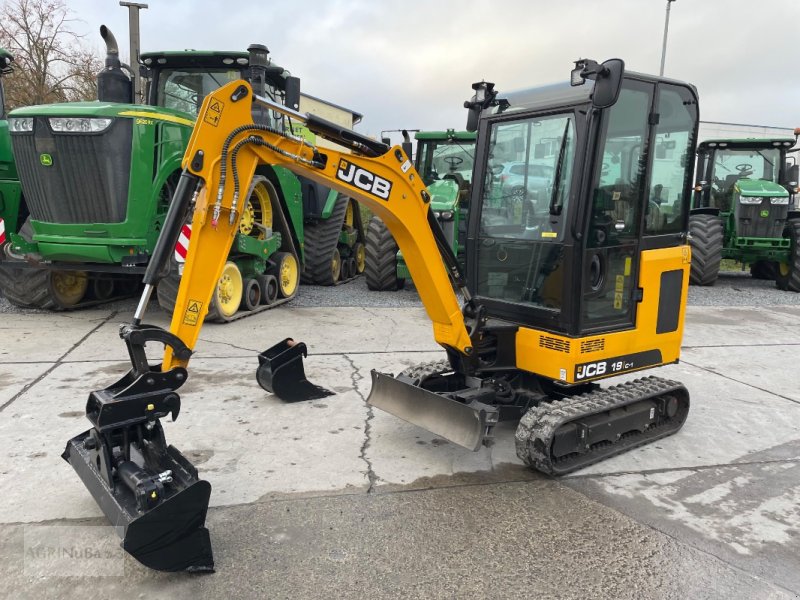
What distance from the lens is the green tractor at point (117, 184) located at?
6855mm

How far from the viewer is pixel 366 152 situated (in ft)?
12.2

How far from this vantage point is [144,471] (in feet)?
9.48

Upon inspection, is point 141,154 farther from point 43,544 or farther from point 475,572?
point 475,572

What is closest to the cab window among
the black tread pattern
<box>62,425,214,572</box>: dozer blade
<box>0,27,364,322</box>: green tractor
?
<box>62,425,214,572</box>: dozer blade

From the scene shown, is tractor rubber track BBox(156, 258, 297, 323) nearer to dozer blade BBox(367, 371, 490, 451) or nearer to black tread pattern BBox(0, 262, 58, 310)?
black tread pattern BBox(0, 262, 58, 310)

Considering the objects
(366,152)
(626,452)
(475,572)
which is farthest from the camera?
(626,452)

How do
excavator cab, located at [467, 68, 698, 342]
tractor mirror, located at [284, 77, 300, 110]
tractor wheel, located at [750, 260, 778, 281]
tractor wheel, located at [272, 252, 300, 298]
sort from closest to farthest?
excavator cab, located at [467, 68, 698, 342]
tractor mirror, located at [284, 77, 300, 110]
tractor wheel, located at [272, 252, 300, 298]
tractor wheel, located at [750, 260, 778, 281]

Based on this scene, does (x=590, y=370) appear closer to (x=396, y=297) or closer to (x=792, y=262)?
(x=396, y=297)

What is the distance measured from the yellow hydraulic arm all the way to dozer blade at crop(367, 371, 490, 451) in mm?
1051

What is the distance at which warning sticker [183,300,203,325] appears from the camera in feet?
10.7

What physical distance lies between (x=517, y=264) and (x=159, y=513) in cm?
269

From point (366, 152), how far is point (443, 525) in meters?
2.16

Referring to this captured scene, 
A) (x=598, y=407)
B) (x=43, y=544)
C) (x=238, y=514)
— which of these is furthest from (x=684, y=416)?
(x=43, y=544)

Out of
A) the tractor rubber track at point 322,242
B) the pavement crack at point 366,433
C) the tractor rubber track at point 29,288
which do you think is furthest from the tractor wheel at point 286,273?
the pavement crack at point 366,433
